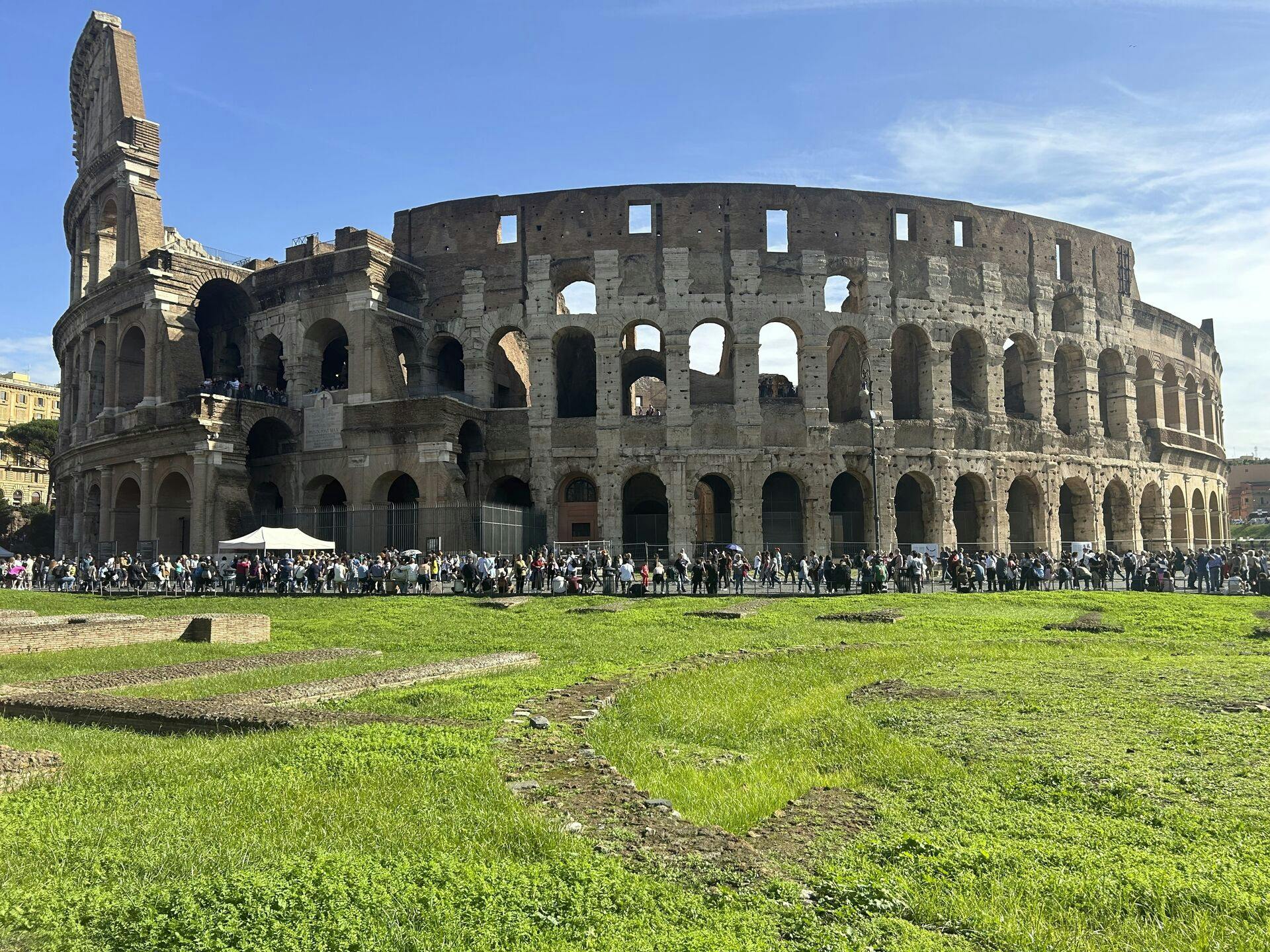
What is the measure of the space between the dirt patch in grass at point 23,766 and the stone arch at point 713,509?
Answer: 97.2ft

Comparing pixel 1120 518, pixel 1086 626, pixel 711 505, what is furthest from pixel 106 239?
pixel 1120 518

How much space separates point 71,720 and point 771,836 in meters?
5.93

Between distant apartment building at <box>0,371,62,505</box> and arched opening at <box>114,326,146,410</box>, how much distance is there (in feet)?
130

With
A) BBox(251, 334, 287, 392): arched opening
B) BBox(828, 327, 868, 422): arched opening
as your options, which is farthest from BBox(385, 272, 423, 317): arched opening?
BBox(828, 327, 868, 422): arched opening

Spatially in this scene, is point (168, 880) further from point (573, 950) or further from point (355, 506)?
point (355, 506)

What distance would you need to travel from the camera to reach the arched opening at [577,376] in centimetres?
3622

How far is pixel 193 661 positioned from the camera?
34.6 feet

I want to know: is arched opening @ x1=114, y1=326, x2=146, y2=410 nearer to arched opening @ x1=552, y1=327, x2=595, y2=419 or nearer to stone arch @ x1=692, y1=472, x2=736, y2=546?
arched opening @ x1=552, y1=327, x2=595, y2=419

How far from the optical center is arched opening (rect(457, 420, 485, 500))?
32469mm

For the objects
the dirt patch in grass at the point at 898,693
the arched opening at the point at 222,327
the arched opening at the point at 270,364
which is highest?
the arched opening at the point at 222,327

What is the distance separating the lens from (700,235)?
32.6m

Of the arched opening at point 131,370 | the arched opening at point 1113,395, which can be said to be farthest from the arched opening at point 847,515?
the arched opening at point 131,370

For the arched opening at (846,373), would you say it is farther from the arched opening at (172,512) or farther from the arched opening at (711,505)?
the arched opening at (172,512)

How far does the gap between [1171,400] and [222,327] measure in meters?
42.6
